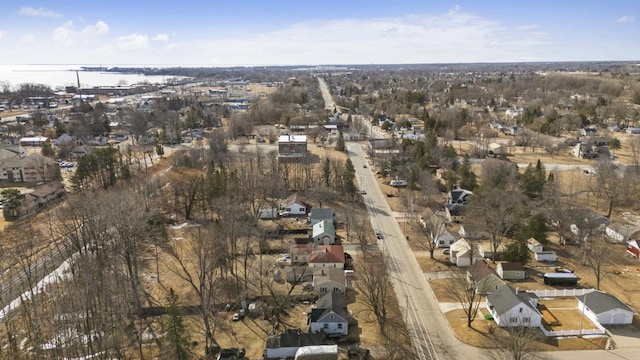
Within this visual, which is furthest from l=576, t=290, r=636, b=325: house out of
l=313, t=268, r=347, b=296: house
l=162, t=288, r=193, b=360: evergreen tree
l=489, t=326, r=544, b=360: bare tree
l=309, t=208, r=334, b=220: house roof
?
l=162, t=288, r=193, b=360: evergreen tree

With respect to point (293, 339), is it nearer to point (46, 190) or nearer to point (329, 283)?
point (329, 283)

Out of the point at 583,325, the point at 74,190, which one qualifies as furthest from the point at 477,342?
the point at 74,190

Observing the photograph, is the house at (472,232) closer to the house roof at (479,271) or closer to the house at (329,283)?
the house roof at (479,271)

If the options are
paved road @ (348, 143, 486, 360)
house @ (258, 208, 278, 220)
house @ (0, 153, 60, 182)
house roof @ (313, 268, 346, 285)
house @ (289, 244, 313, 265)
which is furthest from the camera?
house @ (0, 153, 60, 182)

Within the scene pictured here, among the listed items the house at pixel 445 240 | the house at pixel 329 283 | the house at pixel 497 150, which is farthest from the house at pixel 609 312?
the house at pixel 497 150

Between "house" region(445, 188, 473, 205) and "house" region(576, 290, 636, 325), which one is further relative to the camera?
"house" region(445, 188, 473, 205)

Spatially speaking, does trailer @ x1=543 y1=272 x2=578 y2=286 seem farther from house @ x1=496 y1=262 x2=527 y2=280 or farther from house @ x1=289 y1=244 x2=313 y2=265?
house @ x1=289 y1=244 x2=313 y2=265

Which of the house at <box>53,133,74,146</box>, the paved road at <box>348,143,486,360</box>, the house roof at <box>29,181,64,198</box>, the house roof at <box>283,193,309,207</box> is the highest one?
the house at <box>53,133,74,146</box>
